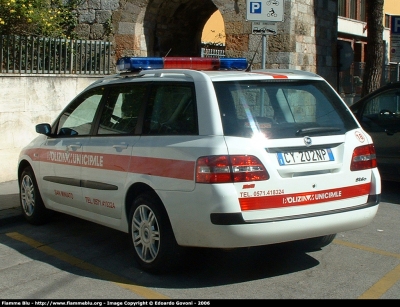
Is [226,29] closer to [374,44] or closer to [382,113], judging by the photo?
[374,44]

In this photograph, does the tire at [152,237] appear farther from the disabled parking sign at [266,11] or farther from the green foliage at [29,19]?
the green foliage at [29,19]

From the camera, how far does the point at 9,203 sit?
8578 millimetres

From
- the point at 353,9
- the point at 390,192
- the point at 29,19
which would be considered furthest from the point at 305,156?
the point at 353,9

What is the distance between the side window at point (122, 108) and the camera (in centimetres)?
592

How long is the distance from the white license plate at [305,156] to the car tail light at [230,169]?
21 cm

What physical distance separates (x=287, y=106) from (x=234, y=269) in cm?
149

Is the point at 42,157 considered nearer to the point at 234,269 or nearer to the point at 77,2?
the point at 234,269

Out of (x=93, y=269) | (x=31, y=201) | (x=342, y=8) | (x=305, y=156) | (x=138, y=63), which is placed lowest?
(x=93, y=269)

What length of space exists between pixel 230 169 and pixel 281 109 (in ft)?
2.83

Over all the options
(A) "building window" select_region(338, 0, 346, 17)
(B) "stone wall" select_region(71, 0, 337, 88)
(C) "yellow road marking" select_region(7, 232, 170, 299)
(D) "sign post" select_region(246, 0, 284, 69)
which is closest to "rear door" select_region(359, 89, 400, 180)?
(D) "sign post" select_region(246, 0, 284, 69)

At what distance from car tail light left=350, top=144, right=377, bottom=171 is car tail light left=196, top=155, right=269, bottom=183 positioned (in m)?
0.92

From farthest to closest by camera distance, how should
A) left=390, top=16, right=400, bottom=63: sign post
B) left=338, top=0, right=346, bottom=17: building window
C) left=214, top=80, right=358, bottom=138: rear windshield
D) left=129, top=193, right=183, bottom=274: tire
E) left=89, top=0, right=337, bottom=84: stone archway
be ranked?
left=338, top=0, right=346, bottom=17: building window → left=390, top=16, right=400, bottom=63: sign post → left=89, top=0, right=337, bottom=84: stone archway → left=129, top=193, right=183, bottom=274: tire → left=214, top=80, right=358, bottom=138: rear windshield

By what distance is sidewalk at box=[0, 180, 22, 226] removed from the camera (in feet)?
25.6

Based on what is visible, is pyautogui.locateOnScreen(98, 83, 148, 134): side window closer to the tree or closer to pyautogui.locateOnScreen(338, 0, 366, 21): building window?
the tree
